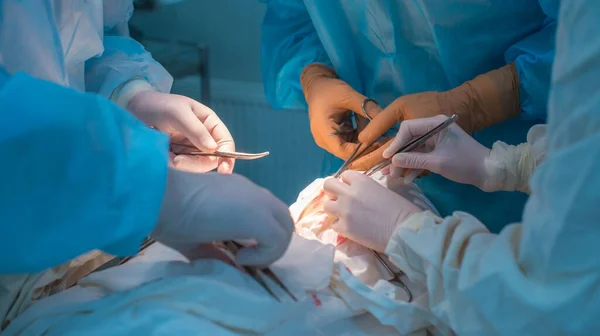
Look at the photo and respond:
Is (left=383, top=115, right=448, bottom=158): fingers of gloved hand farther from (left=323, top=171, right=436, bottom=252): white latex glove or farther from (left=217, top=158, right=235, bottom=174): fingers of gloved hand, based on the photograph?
(left=217, top=158, right=235, bottom=174): fingers of gloved hand

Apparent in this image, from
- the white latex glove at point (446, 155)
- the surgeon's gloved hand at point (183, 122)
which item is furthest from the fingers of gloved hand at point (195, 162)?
the white latex glove at point (446, 155)

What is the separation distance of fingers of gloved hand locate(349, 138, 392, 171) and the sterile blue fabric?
0.68 metres

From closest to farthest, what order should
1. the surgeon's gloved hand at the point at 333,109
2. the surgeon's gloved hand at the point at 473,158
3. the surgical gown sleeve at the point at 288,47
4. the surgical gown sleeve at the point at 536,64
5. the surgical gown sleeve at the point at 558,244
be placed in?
1. the surgical gown sleeve at the point at 558,244
2. the surgeon's gloved hand at the point at 473,158
3. the surgical gown sleeve at the point at 536,64
4. the surgeon's gloved hand at the point at 333,109
5. the surgical gown sleeve at the point at 288,47

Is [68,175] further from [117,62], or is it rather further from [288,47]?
[288,47]

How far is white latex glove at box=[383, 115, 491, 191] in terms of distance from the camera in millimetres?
1234

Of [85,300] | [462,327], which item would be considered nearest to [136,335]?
[85,300]

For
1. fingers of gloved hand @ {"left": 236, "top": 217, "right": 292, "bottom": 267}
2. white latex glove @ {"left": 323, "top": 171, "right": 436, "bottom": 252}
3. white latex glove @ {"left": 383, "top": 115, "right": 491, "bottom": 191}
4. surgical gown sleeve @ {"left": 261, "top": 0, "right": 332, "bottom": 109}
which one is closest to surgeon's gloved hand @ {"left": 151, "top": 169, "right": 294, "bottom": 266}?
fingers of gloved hand @ {"left": 236, "top": 217, "right": 292, "bottom": 267}

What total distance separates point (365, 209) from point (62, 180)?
0.61 meters

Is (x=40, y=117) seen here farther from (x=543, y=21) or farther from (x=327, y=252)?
(x=543, y=21)

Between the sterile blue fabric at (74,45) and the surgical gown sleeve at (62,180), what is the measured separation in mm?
292

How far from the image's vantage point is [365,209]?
114 cm

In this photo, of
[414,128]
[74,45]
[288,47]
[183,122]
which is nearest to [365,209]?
[414,128]

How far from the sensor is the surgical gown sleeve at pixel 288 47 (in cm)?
188

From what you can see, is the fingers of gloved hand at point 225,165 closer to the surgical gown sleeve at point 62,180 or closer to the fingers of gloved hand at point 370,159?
the fingers of gloved hand at point 370,159
